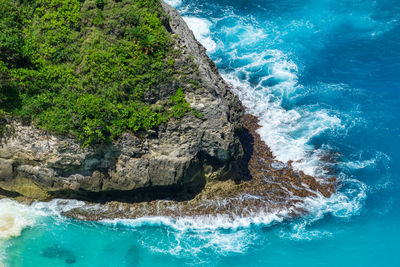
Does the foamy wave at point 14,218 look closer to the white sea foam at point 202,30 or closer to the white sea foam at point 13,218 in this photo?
the white sea foam at point 13,218

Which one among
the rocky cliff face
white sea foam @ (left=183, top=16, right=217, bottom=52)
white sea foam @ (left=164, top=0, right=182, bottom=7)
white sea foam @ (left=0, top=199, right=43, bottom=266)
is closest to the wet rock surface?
the rocky cliff face

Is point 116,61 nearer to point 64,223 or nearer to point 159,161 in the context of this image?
point 159,161

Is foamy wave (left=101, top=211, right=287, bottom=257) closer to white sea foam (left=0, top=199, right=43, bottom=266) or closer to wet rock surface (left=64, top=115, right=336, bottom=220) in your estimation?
wet rock surface (left=64, top=115, right=336, bottom=220)

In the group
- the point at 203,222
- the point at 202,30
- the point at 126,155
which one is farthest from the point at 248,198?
the point at 202,30

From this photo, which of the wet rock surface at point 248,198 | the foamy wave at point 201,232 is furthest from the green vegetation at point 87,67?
the foamy wave at point 201,232

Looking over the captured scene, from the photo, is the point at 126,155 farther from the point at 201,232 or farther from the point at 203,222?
the point at 201,232

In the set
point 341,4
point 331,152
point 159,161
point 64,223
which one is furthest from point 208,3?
point 64,223
